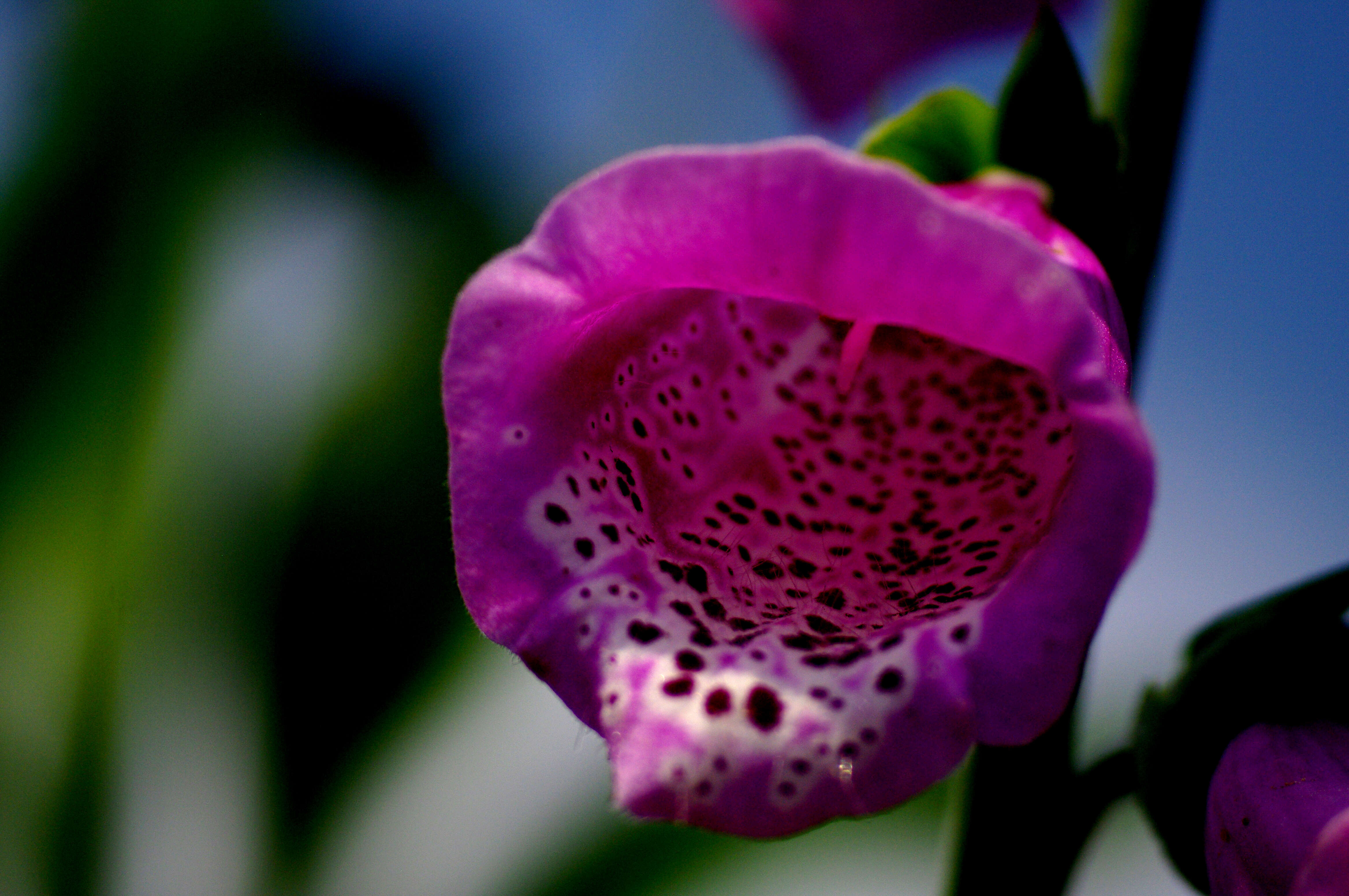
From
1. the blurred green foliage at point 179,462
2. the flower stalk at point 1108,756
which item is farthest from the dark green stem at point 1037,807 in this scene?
the blurred green foliage at point 179,462

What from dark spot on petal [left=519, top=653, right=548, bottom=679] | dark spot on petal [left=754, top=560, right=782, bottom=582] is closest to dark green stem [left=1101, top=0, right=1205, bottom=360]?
dark spot on petal [left=754, top=560, right=782, bottom=582]

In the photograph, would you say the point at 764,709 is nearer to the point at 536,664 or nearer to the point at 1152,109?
the point at 536,664

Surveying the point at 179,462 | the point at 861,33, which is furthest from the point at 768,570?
the point at 179,462

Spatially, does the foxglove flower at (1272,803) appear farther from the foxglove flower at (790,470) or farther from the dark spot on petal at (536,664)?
the dark spot on petal at (536,664)

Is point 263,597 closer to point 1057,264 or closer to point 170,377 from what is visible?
point 170,377

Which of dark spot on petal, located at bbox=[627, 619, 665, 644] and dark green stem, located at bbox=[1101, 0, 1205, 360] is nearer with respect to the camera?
dark spot on petal, located at bbox=[627, 619, 665, 644]

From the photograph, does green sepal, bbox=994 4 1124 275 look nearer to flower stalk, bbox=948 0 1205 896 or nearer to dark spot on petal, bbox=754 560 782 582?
flower stalk, bbox=948 0 1205 896
